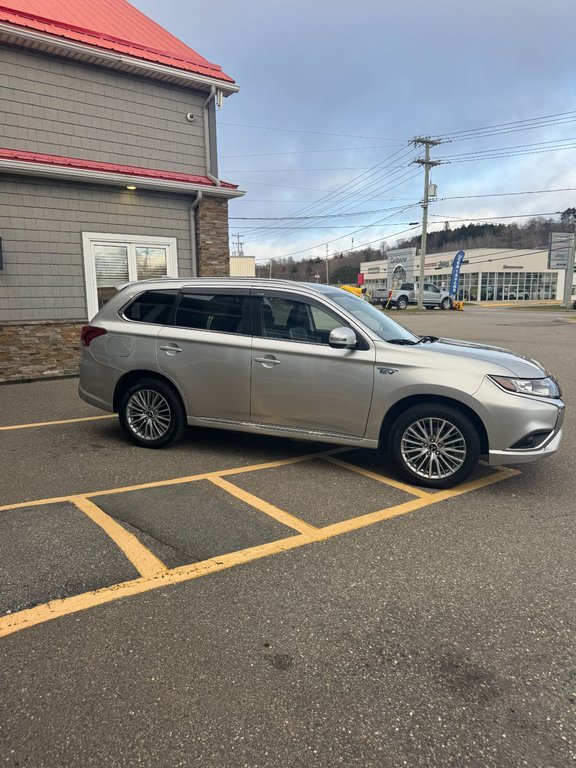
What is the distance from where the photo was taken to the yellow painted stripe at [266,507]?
373 centimetres

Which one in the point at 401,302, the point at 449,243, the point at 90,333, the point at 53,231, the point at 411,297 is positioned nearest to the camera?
the point at 90,333

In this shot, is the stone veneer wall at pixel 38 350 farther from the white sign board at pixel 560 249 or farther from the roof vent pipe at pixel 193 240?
the white sign board at pixel 560 249

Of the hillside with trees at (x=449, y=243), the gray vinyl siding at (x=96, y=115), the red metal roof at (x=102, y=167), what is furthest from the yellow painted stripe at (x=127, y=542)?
the hillside with trees at (x=449, y=243)

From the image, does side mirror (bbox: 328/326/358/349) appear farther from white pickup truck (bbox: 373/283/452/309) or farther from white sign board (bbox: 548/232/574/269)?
white sign board (bbox: 548/232/574/269)

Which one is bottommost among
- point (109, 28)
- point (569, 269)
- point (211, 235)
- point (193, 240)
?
point (193, 240)

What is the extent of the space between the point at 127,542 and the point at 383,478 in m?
2.39

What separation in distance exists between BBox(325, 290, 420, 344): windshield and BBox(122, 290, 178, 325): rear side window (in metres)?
1.78

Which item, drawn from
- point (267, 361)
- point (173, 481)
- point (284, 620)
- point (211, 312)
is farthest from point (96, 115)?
point (284, 620)

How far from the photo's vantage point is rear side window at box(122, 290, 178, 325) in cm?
554

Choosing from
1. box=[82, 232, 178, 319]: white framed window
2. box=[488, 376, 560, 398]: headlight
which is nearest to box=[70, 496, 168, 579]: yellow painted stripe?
box=[488, 376, 560, 398]: headlight

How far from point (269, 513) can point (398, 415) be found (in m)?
1.49

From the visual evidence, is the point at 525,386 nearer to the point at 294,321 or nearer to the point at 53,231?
the point at 294,321

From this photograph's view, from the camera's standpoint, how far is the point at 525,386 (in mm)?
4273

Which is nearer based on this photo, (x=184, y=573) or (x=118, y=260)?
(x=184, y=573)
